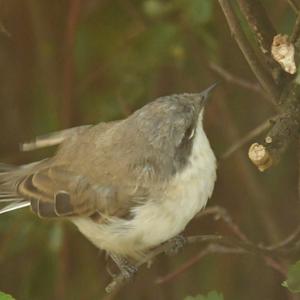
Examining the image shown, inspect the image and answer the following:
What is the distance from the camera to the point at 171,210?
116 inches

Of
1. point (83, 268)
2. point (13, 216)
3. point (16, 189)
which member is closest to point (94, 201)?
point (16, 189)

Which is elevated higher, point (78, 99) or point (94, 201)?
point (78, 99)

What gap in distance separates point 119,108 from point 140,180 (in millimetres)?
771

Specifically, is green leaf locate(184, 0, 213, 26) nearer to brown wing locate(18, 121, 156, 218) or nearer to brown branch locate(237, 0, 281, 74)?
brown wing locate(18, 121, 156, 218)

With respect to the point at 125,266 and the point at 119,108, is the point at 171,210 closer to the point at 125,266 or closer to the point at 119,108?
the point at 125,266

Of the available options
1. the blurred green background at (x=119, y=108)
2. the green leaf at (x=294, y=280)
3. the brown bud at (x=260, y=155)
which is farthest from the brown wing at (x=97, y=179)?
the green leaf at (x=294, y=280)

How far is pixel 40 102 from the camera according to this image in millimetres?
4121

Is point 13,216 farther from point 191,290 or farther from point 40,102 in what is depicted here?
point 191,290

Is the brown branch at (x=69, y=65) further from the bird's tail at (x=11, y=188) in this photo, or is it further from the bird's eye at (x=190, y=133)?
the bird's eye at (x=190, y=133)

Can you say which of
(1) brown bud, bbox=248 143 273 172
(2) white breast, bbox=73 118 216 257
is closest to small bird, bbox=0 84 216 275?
(2) white breast, bbox=73 118 216 257

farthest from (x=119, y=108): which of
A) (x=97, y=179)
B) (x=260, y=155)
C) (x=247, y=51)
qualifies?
(x=260, y=155)

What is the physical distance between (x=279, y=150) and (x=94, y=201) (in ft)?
3.18

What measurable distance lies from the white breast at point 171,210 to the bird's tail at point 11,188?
0.41 meters

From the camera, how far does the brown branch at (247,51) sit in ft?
8.05
